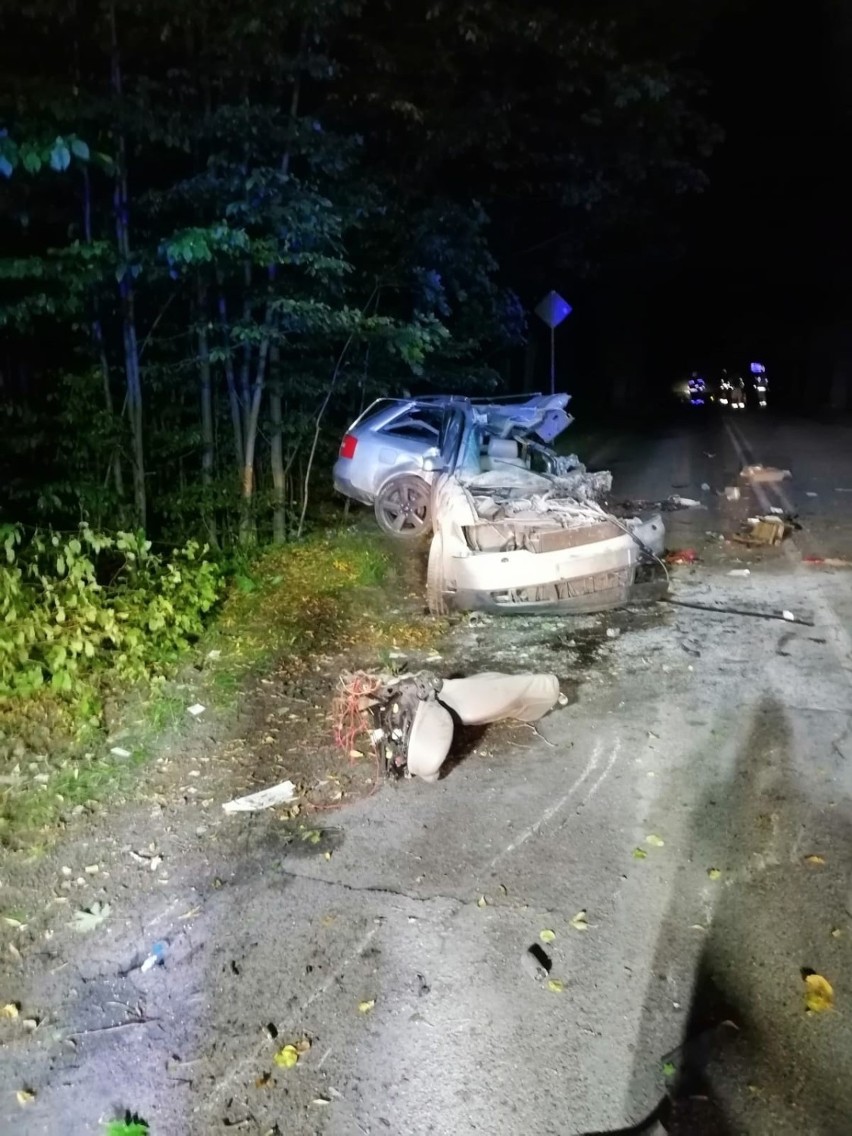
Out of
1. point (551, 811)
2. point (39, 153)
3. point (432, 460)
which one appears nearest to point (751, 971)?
point (551, 811)

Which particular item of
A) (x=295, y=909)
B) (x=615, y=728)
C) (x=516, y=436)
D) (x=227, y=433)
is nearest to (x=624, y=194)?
(x=516, y=436)

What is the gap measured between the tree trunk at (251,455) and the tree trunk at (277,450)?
0.11 m

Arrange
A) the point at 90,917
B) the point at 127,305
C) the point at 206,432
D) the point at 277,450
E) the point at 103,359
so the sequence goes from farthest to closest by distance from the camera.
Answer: the point at 277,450 < the point at 206,432 < the point at 103,359 < the point at 127,305 < the point at 90,917

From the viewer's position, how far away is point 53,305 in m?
7.64

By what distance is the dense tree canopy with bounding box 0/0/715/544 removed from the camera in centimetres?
773

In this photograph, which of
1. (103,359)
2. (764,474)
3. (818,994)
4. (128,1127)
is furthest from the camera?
(764,474)

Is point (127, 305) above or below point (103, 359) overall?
above

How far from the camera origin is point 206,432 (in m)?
9.80

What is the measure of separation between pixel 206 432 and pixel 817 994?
8.05 metres

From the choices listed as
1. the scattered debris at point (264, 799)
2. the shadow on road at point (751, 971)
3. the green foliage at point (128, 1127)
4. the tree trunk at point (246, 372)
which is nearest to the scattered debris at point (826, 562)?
the shadow on road at point (751, 971)

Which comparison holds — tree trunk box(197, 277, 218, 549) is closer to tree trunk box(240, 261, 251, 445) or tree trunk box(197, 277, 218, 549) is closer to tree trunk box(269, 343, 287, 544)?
tree trunk box(240, 261, 251, 445)

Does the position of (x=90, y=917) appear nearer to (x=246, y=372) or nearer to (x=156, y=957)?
(x=156, y=957)

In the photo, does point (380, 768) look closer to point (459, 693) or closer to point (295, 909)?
point (459, 693)

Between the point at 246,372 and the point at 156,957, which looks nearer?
the point at 156,957
